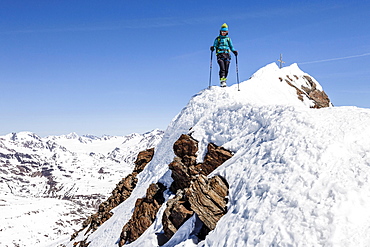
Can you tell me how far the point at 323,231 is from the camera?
9766 millimetres

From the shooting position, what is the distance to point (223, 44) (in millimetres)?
28781

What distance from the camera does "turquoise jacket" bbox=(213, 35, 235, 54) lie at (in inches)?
1130

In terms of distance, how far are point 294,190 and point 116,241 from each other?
21.5 meters

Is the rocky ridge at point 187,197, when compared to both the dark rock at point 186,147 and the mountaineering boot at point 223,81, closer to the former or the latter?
the dark rock at point 186,147

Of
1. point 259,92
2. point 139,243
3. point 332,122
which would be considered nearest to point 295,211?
point 332,122

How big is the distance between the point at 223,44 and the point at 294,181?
2019 cm

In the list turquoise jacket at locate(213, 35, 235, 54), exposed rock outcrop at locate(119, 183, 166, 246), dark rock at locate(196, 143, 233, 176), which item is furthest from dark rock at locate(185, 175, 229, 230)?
turquoise jacket at locate(213, 35, 235, 54)

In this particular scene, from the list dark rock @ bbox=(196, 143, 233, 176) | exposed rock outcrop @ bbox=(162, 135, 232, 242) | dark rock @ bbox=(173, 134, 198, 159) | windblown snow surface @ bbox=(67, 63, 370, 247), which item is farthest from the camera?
dark rock @ bbox=(173, 134, 198, 159)

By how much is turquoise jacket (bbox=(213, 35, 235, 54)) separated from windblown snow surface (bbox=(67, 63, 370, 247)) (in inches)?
369

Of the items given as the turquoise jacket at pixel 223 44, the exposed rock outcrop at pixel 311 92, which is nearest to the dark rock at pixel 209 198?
the turquoise jacket at pixel 223 44

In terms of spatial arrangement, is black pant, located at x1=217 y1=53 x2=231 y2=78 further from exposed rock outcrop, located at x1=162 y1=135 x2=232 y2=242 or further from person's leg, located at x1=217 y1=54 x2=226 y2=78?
exposed rock outcrop, located at x1=162 y1=135 x2=232 y2=242

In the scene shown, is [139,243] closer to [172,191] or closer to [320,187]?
[172,191]

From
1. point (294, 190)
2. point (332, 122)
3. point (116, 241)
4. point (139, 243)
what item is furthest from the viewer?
point (116, 241)

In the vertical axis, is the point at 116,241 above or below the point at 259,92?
below
